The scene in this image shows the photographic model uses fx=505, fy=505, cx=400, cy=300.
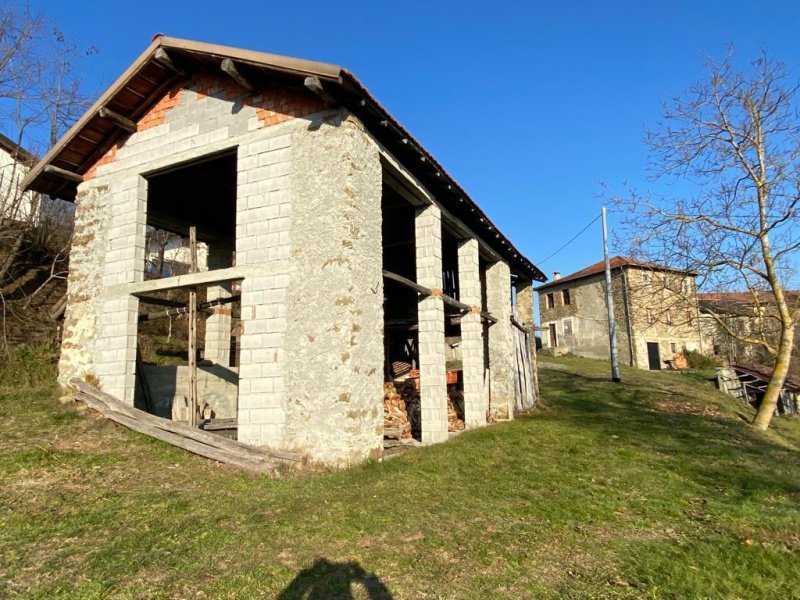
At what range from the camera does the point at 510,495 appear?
644cm

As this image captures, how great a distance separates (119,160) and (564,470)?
991cm

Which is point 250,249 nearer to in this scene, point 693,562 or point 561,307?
point 693,562

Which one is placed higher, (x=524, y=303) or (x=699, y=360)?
(x=524, y=303)

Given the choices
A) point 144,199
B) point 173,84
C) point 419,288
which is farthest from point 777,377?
point 173,84

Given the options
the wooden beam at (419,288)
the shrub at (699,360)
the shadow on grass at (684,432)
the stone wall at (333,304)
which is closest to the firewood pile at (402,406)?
the wooden beam at (419,288)

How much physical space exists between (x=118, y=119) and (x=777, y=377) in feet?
56.3

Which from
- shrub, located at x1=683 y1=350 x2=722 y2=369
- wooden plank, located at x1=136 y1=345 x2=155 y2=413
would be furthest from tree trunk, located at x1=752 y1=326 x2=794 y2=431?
shrub, located at x1=683 y1=350 x2=722 y2=369

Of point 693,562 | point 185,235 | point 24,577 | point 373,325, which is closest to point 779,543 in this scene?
point 693,562

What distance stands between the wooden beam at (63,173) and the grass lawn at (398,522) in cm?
440

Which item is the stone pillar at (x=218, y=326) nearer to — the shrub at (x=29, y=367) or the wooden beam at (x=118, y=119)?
the shrub at (x=29, y=367)

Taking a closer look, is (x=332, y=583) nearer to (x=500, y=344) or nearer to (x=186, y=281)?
→ (x=186, y=281)

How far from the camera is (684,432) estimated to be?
37.7 feet

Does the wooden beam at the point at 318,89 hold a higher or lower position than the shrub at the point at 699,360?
higher

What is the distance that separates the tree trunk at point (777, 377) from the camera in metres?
13.6
